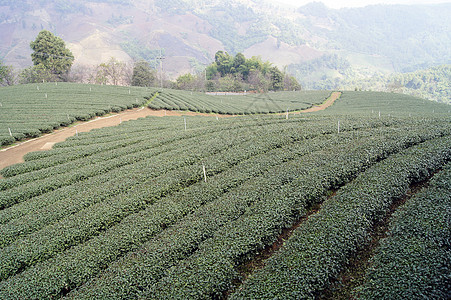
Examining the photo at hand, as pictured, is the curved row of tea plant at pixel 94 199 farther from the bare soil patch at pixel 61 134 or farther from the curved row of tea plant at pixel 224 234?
the bare soil patch at pixel 61 134

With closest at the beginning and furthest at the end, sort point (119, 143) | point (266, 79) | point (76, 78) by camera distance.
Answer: point (119, 143) → point (76, 78) → point (266, 79)

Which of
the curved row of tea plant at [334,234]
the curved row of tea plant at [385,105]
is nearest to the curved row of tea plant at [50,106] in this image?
the curved row of tea plant at [334,234]

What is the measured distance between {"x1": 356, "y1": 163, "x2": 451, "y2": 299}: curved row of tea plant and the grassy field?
0.12ft

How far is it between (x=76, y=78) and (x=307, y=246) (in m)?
81.9

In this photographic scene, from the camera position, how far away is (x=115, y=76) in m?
76.3

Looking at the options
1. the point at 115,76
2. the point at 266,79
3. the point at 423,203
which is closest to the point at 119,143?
the point at 423,203

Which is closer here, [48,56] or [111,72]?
[48,56]

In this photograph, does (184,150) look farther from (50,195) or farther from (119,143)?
(50,195)

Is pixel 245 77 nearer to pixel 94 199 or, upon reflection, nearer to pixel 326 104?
pixel 326 104

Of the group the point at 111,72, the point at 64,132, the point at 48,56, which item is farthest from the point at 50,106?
the point at 111,72

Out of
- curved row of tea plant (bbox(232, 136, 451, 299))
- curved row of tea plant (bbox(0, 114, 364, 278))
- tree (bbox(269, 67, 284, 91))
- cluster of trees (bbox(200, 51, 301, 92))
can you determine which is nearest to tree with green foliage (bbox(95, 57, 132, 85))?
cluster of trees (bbox(200, 51, 301, 92))

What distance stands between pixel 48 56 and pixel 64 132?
51400 mm

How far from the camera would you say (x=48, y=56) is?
6266 centimetres

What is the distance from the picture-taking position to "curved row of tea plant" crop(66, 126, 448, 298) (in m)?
7.32
